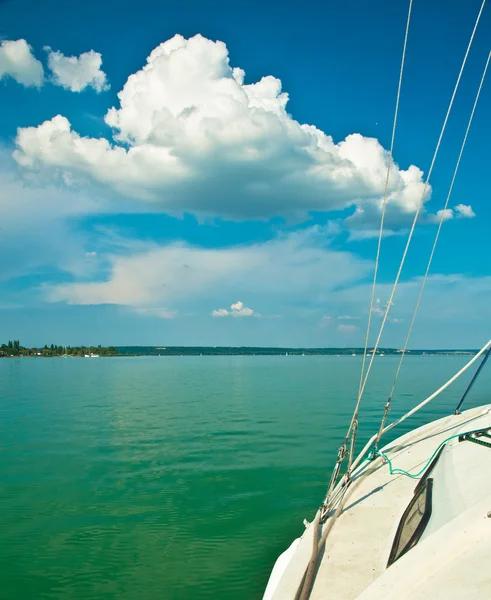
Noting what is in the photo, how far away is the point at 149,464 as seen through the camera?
13484mm

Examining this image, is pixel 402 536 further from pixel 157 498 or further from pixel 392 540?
pixel 157 498

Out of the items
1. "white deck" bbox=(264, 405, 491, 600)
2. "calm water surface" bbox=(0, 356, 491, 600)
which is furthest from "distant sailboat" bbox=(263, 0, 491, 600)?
"calm water surface" bbox=(0, 356, 491, 600)

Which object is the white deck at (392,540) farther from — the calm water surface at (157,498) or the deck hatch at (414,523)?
the calm water surface at (157,498)

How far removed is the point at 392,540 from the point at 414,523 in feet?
2.06

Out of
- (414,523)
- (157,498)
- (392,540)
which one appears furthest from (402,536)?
(157,498)

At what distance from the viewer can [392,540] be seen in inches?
209

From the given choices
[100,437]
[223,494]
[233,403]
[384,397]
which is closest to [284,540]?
[223,494]

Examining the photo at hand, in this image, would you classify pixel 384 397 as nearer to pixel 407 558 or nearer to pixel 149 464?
pixel 149 464

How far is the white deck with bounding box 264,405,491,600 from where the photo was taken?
3428 mm

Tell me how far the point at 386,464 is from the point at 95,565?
4966 millimetres

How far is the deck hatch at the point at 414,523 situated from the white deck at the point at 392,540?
0.10 metres

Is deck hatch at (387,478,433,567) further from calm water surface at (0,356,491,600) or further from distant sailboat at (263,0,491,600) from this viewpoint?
calm water surface at (0,356,491,600)

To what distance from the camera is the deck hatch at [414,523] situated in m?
4.45

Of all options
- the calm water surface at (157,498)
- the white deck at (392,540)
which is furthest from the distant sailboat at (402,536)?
the calm water surface at (157,498)
